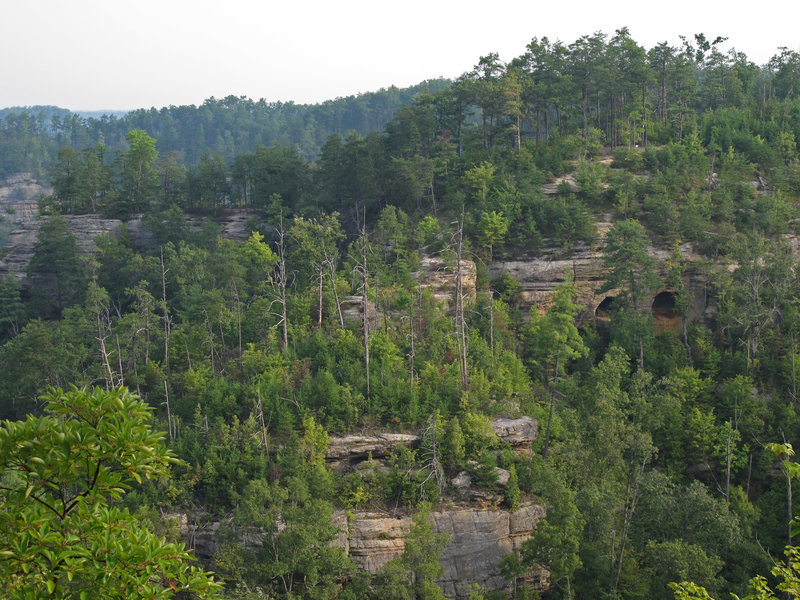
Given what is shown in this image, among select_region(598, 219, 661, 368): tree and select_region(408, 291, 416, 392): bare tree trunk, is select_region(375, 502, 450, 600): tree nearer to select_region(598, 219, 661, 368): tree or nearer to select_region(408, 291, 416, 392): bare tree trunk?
select_region(408, 291, 416, 392): bare tree trunk

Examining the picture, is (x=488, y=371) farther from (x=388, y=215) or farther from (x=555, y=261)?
(x=388, y=215)

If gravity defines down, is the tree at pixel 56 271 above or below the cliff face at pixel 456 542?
above

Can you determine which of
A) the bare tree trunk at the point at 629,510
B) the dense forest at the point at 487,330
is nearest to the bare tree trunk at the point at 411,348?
the dense forest at the point at 487,330

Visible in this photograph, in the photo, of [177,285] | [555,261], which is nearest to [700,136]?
[555,261]

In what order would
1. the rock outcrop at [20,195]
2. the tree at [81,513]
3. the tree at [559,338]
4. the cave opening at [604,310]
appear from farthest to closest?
the rock outcrop at [20,195] → the cave opening at [604,310] → the tree at [559,338] → the tree at [81,513]

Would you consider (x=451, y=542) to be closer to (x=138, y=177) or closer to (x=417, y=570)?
(x=417, y=570)

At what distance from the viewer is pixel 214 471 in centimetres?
2414

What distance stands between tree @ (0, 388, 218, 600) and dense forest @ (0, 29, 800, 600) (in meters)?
6.68

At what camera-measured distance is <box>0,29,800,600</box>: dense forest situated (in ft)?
72.9

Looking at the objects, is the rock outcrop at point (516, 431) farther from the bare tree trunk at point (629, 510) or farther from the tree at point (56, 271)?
the tree at point (56, 271)

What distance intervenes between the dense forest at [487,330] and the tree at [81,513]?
6675 mm

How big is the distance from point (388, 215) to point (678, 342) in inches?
640

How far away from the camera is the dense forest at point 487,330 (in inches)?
875

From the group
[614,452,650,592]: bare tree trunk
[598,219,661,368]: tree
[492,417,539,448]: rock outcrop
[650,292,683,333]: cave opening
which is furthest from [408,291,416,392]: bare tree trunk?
[650,292,683,333]: cave opening
